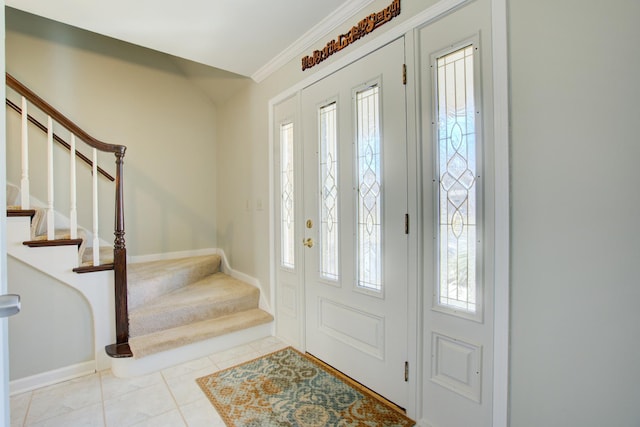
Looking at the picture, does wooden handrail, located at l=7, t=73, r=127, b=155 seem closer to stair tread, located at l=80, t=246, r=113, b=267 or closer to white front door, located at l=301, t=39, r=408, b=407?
stair tread, located at l=80, t=246, r=113, b=267

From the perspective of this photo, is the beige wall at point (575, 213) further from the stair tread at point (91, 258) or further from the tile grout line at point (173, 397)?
the stair tread at point (91, 258)

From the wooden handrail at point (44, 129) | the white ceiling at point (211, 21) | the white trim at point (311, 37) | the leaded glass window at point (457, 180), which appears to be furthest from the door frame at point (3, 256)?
the wooden handrail at point (44, 129)

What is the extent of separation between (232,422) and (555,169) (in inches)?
78.4

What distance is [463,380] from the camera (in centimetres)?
142

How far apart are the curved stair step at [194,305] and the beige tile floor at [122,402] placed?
364 millimetres

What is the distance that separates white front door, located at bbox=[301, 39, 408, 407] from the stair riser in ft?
2.57

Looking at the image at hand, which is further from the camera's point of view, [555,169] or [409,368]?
[409,368]

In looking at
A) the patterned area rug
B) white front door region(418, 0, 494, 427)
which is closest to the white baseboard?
the patterned area rug

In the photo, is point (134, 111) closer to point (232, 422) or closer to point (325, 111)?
point (325, 111)

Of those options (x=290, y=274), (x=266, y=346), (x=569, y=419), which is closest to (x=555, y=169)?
(x=569, y=419)

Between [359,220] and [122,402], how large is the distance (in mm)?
1847

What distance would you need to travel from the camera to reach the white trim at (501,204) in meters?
1.25

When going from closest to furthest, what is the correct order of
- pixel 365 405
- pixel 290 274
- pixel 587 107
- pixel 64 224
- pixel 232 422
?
pixel 587 107
pixel 232 422
pixel 365 405
pixel 290 274
pixel 64 224

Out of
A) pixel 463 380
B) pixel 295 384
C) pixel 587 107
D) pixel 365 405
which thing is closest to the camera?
pixel 587 107
